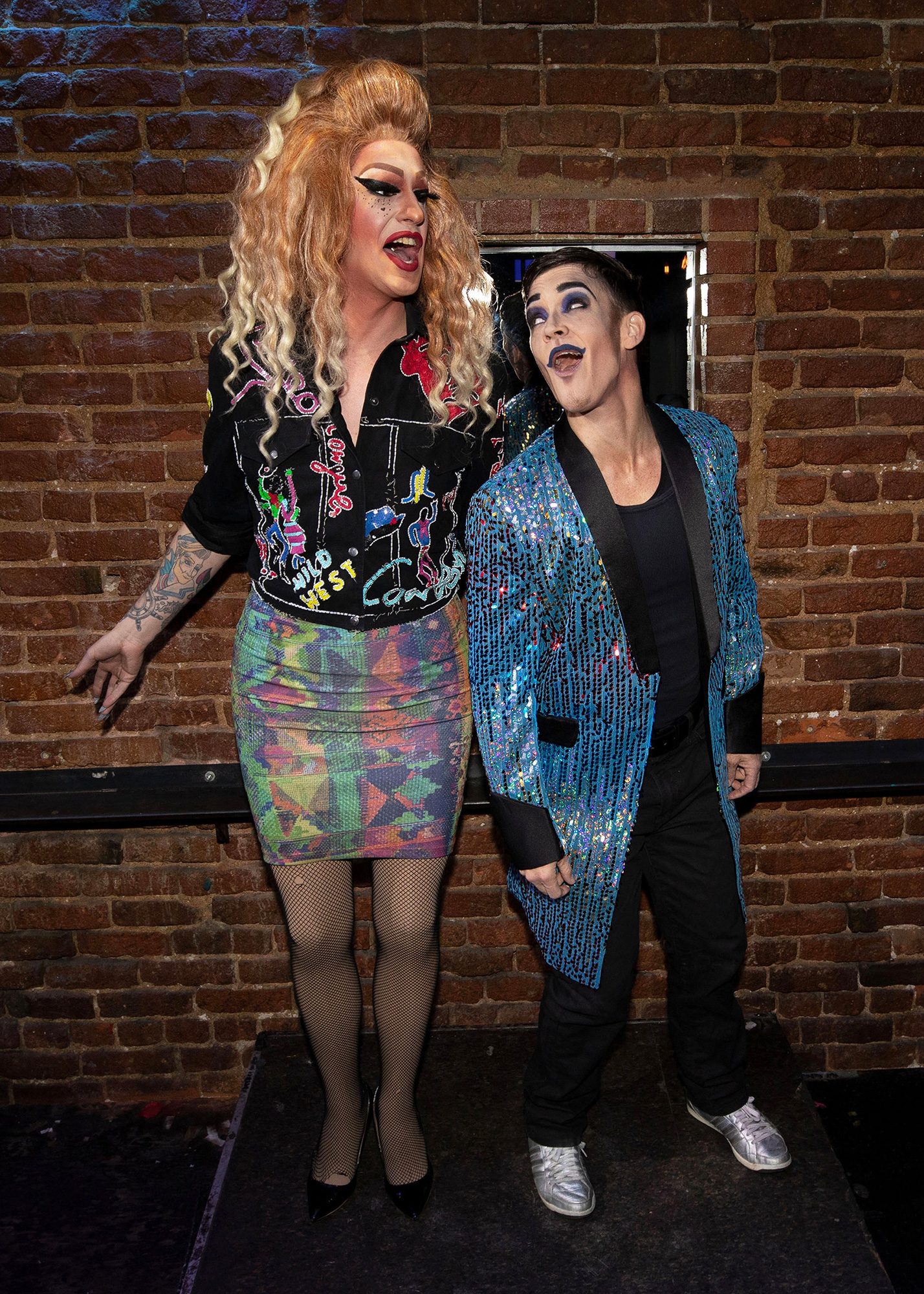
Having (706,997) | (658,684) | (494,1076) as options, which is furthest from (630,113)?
(494,1076)

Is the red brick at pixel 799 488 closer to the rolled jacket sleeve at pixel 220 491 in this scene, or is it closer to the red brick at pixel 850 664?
the red brick at pixel 850 664

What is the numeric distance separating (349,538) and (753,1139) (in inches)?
69.5

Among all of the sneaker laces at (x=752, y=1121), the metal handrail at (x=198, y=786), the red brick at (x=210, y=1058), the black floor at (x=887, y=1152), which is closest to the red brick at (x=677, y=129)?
the metal handrail at (x=198, y=786)

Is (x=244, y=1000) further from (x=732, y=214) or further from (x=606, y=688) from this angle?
(x=732, y=214)

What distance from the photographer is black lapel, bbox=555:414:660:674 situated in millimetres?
2039

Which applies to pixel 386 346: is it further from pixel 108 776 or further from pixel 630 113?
pixel 108 776

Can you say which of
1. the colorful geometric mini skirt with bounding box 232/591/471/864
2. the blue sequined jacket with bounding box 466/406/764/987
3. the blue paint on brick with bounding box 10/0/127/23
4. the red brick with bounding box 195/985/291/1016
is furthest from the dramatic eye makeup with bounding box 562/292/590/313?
the red brick with bounding box 195/985/291/1016

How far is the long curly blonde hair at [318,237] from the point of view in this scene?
207 centimetres

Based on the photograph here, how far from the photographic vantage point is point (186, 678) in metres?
2.92

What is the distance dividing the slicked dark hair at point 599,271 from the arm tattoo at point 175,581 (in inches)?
39.2

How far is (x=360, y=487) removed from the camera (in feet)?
6.97

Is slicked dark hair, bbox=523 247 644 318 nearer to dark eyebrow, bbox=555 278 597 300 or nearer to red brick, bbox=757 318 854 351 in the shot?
dark eyebrow, bbox=555 278 597 300

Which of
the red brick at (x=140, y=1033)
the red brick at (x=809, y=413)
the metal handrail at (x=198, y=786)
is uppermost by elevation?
the red brick at (x=809, y=413)

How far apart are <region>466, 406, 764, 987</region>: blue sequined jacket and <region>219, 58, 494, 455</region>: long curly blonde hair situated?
0.33 meters
